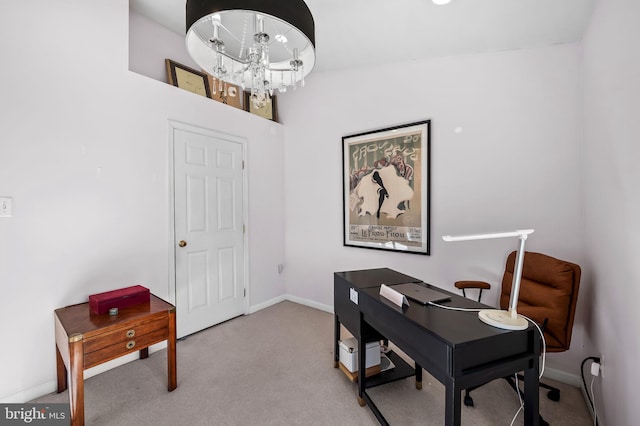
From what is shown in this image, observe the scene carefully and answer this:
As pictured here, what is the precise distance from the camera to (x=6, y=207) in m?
1.90

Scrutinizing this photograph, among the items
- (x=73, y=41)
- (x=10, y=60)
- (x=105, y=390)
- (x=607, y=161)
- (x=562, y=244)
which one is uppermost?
(x=73, y=41)

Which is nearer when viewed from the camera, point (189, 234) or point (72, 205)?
point (72, 205)

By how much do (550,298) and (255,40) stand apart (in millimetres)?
2413

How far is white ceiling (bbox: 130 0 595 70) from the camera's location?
201 cm

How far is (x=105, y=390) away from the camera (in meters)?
2.11

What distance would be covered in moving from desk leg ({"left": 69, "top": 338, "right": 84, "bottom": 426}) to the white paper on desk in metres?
1.82

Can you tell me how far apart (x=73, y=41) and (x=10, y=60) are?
422 mm

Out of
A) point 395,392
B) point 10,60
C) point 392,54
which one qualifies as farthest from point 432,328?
point 10,60

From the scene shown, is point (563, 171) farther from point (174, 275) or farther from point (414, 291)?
point (174, 275)

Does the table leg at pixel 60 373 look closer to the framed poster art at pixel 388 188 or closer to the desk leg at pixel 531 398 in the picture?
the framed poster art at pixel 388 188

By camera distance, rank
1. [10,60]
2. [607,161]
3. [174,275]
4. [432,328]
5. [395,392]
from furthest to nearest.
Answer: [174,275] → [395,392] → [10,60] → [607,161] → [432,328]

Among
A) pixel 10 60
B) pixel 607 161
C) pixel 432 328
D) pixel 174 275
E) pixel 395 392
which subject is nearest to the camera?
pixel 432 328

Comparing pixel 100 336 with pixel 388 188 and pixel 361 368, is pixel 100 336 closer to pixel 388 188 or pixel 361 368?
pixel 361 368

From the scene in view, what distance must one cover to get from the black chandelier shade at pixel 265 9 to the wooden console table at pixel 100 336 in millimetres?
1836
